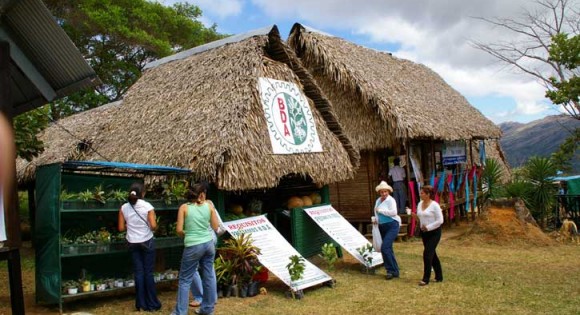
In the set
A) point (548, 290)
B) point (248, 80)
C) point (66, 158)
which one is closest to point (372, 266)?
point (548, 290)

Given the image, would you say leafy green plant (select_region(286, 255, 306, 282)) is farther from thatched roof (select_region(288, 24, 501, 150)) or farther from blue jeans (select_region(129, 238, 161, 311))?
thatched roof (select_region(288, 24, 501, 150))

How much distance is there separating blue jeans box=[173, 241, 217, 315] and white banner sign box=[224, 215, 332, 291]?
1257mm

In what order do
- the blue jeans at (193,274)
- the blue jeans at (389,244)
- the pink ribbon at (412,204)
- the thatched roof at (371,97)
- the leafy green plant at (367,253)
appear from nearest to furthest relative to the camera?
the blue jeans at (193,274) < the blue jeans at (389,244) < the leafy green plant at (367,253) < the pink ribbon at (412,204) < the thatched roof at (371,97)

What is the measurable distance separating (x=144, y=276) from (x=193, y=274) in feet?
2.76

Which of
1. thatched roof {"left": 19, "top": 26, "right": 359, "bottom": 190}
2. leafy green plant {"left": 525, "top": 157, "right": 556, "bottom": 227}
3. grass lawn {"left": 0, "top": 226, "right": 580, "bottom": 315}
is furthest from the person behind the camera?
leafy green plant {"left": 525, "top": 157, "right": 556, "bottom": 227}

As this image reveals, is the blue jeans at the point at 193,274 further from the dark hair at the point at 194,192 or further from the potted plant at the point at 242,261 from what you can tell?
the potted plant at the point at 242,261

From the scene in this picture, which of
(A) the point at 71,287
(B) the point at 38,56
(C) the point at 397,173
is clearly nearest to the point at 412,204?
(C) the point at 397,173

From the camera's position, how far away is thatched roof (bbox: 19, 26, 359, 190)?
25.3 ft

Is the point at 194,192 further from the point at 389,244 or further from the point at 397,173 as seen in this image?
the point at 397,173

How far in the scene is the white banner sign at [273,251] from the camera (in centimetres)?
713

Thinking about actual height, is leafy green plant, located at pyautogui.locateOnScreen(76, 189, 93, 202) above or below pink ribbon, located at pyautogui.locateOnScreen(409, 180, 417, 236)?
above

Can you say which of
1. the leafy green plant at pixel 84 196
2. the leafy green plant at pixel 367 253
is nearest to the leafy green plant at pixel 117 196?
the leafy green plant at pixel 84 196

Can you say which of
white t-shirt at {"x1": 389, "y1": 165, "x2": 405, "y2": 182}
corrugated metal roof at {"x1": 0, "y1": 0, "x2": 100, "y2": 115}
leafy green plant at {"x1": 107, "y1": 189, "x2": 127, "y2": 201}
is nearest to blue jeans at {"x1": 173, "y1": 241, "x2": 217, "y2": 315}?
leafy green plant at {"x1": 107, "y1": 189, "x2": 127, "y2": 201}

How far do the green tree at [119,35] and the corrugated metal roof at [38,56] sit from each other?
12.7 metres
